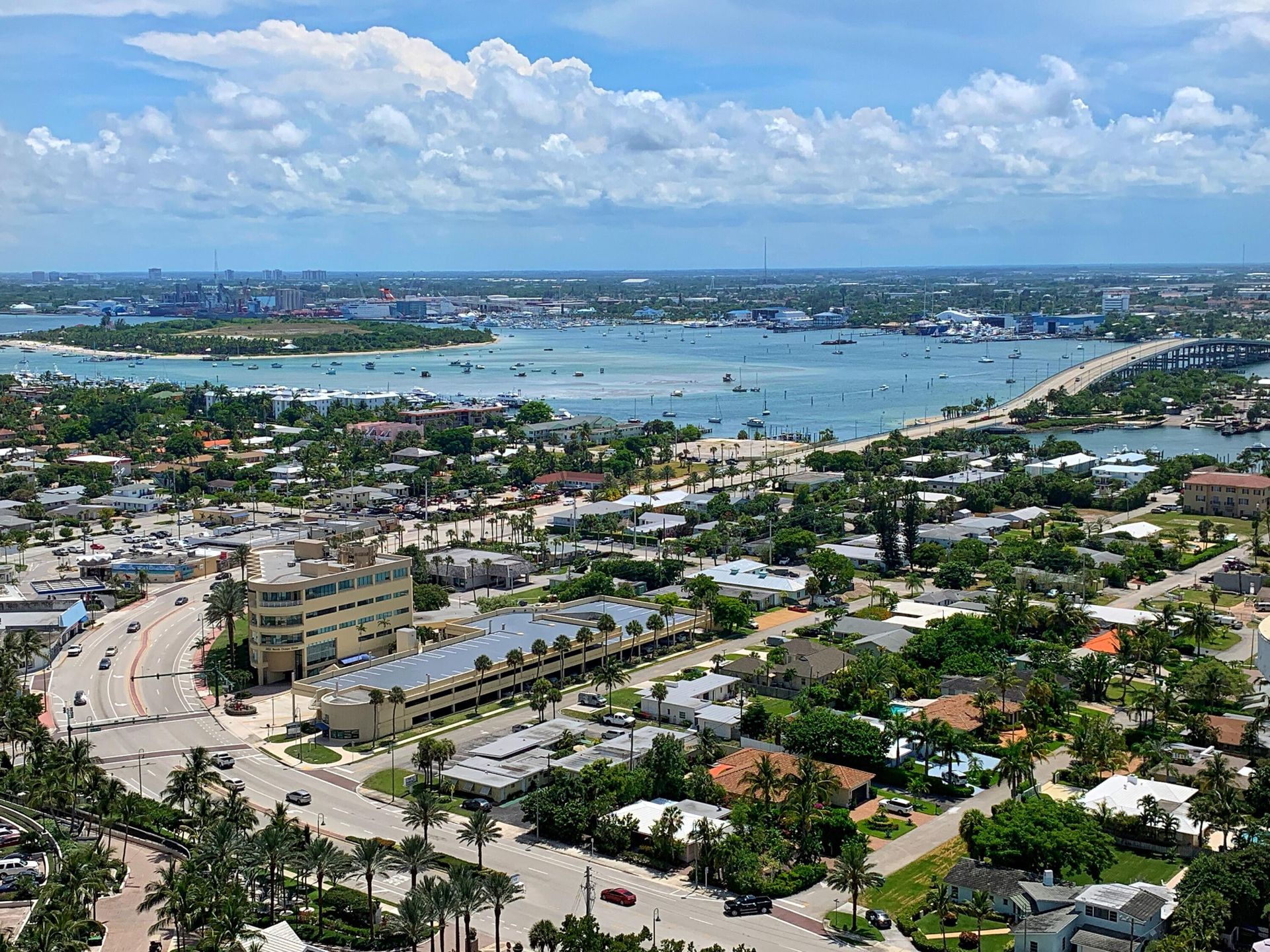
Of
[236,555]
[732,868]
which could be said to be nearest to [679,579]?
[236,555]

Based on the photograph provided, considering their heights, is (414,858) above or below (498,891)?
below

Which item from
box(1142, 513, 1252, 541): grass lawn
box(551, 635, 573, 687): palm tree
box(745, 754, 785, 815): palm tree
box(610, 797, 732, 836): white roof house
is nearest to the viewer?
box(610, 797, 732, 836): white roof house

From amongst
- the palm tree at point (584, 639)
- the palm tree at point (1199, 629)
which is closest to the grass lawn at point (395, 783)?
the palm tree at point (584, 639)

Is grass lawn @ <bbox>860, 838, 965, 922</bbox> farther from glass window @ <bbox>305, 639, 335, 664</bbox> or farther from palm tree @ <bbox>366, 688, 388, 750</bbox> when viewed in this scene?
glass window @ <bbox>305, 639, 335, 664</bbox>

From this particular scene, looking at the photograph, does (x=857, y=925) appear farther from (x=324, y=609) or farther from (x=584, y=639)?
(x=324, y=609)

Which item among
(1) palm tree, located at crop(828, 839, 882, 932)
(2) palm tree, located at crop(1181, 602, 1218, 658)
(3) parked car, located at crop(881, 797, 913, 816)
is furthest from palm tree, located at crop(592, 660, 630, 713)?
(2) palm tree, located at crop(1181, 602, 1218, 658)

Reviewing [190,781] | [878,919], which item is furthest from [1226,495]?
[190,781]
